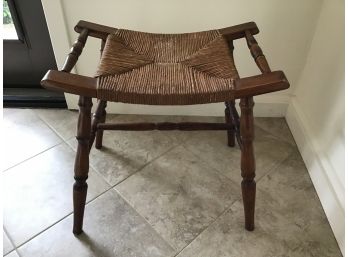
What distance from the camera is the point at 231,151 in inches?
47.7

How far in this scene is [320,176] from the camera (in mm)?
1056

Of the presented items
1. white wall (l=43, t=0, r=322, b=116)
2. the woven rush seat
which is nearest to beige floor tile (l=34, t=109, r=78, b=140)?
white wall (l=43, t=0, r=322, b=116)

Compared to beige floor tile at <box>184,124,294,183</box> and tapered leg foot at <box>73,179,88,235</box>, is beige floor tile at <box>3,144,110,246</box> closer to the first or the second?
tapered leg foot at <box>73,179,88,235</box>

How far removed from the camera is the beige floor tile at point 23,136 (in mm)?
1185

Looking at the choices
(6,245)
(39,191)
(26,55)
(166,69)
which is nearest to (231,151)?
(166,69)

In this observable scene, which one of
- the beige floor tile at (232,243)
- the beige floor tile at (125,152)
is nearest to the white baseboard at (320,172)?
the beige floor tile at (232,243)

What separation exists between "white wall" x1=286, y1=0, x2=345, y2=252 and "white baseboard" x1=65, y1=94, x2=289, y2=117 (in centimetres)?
12

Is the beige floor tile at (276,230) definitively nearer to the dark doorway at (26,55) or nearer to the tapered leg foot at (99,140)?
the tapered leg foot at (99,140)

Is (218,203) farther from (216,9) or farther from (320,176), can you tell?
(216,9)

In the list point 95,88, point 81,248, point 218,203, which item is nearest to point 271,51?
point 218,203

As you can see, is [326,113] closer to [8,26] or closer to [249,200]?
[249,200]

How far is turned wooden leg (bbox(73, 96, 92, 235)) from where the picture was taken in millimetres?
782

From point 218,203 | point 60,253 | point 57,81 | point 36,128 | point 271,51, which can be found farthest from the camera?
point 36,128

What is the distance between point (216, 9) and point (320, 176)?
0.64m
